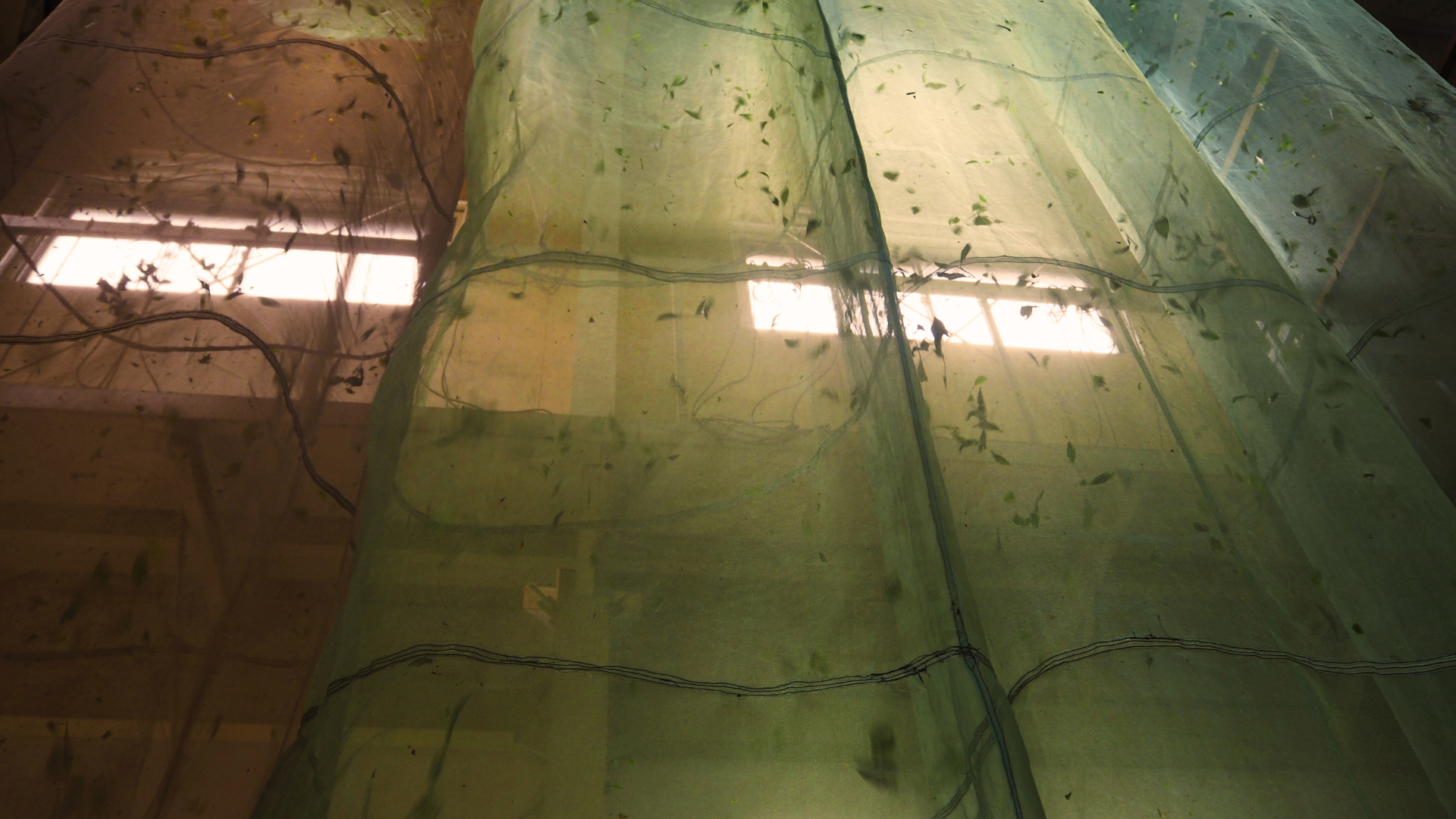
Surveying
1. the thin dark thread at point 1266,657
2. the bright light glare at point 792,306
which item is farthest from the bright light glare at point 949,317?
the thin dark thread at point 1266,657

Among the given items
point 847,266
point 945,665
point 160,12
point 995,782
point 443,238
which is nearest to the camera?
point 995,782

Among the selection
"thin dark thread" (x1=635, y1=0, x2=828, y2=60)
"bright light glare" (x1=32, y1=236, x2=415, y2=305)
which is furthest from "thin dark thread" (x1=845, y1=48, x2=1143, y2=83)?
"bright light glare" (x1=32, y1=236, x2=415, y2=305)

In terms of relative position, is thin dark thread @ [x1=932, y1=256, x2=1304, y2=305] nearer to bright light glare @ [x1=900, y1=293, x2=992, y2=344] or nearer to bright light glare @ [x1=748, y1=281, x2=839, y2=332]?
bright light glare @ [x1=900, y1=293, x2=992, y2=344]

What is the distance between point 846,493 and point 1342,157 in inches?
56.3

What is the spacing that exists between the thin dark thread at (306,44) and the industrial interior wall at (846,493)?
117mm

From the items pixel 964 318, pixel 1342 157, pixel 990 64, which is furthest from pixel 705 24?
pixel 1342 157

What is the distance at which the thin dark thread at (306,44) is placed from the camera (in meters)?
1.66

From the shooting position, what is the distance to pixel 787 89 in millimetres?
1787

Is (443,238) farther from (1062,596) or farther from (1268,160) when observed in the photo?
(1268,160)

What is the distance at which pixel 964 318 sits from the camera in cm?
154

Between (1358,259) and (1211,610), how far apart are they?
94cm

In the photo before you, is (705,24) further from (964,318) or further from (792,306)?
(964,318)

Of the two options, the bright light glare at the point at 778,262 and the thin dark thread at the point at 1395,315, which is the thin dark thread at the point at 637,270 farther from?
the thin dark thread at the point at 1395,315

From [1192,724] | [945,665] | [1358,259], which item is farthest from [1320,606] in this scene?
[1358,259]
